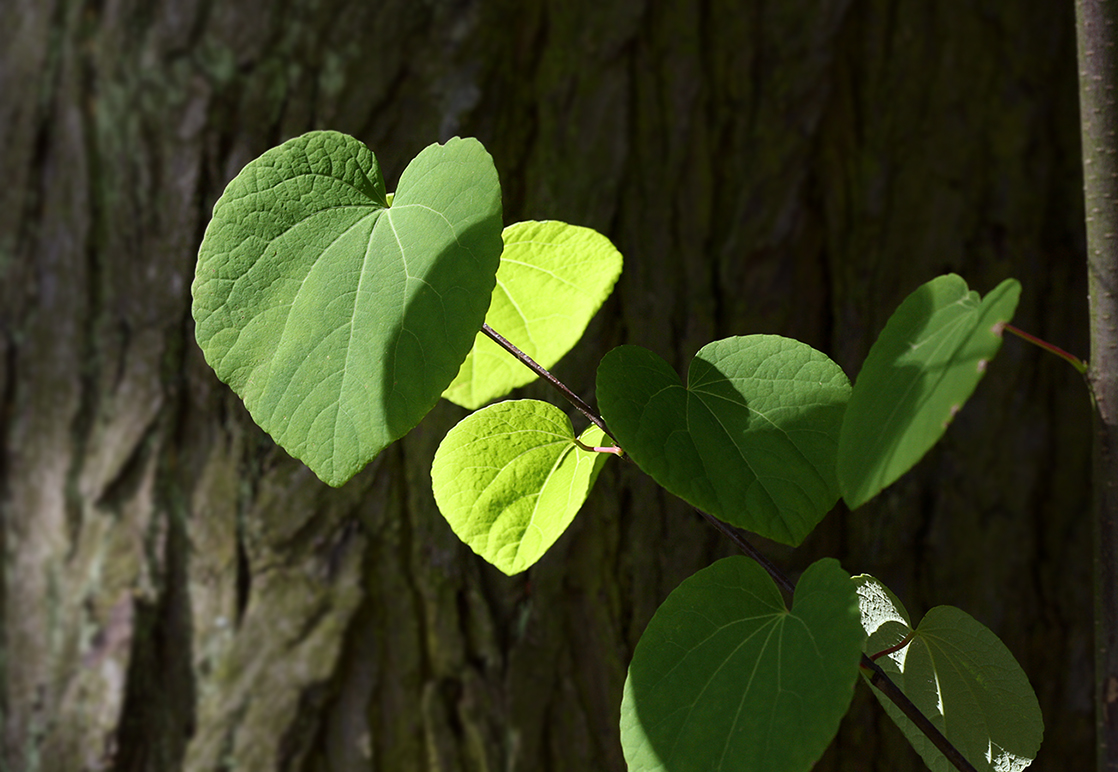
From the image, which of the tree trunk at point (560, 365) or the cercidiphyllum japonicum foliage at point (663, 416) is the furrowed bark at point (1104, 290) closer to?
the cercidiphyllum japonicum foliage at point (663, 416)

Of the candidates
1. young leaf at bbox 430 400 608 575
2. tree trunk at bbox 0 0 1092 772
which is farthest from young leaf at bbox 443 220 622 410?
tree trunk at bbox 0 0 1092 772

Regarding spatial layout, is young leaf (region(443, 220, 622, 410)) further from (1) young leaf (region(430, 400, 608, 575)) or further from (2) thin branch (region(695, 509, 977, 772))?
(2) thin branch (region(695, 509, 977, 772))

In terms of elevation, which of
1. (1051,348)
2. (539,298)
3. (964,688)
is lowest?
(964,688)

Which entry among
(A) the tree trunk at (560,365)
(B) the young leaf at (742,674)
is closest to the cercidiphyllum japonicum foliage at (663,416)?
(B) the young leaf at (742,674)

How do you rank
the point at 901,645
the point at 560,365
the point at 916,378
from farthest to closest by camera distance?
the point at 560,365 → the point at 901,645 → the point at 916,378

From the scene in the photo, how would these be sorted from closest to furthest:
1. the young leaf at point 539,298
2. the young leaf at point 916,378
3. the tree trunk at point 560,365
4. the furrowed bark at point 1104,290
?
the young leaf at point 916,378
the furrowed bark at point 1104,290
the young leaf at point 539,298
the tree trunk at point 560,365

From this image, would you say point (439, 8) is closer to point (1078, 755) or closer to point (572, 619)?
point (572, 619)

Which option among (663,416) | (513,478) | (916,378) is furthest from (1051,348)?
(513,478)

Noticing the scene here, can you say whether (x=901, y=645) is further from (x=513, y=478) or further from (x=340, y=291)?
(x=340, y=291)
